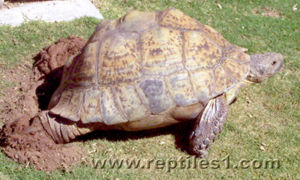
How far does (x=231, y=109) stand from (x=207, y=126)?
1.10m

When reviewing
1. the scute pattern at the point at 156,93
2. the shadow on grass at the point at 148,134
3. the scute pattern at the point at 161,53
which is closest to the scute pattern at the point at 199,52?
the scute pattern at the point at 161,53

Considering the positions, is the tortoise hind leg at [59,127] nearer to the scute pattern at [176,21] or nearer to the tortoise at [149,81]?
the tortoise at [149,81]

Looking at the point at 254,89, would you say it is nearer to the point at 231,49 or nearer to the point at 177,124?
the point at 231,49

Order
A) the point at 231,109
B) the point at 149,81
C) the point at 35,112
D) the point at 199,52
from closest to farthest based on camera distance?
the point at 149,81 → the point at 199,52 → the point at 35,112 → the point at 231,109

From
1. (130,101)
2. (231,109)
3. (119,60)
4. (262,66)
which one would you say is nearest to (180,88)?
(130,101)

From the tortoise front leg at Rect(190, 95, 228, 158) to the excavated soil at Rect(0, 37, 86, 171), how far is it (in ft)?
5.07

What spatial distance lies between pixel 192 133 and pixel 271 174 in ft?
3.75

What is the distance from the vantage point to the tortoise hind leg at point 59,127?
14.4 feet

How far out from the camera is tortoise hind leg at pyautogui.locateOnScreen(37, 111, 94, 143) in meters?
4.38

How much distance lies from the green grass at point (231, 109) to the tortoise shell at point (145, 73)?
63 cm

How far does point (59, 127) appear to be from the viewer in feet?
14.4

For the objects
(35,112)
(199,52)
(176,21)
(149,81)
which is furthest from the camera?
(35,112)

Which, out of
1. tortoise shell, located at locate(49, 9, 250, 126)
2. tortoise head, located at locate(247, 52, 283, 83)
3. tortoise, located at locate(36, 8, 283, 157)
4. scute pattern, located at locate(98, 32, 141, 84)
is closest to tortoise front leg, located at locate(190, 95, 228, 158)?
tortoise, located at locate(36, 8, 283, 157)

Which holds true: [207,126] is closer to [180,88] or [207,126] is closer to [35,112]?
[180,88]
